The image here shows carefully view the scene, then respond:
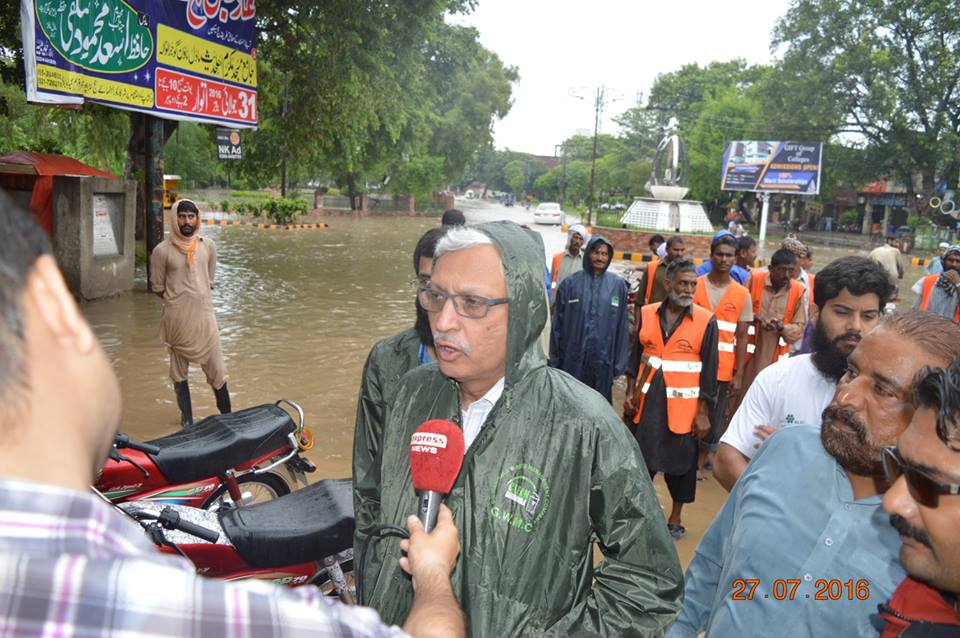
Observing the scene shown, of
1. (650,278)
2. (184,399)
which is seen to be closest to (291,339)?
(184,399)

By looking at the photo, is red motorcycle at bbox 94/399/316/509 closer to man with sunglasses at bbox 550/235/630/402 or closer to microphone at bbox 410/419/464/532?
microphone at bbox 410/419/464/532

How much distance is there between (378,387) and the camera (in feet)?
10.1

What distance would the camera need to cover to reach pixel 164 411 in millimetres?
6754

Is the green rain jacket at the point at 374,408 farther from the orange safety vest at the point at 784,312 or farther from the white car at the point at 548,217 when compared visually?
the white car at the point at 548,217

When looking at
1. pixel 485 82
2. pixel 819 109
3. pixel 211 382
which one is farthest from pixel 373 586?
pixel 485 82

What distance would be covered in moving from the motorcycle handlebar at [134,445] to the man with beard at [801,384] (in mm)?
2597

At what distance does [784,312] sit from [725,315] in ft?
2.81

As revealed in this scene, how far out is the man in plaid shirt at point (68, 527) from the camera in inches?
28.3

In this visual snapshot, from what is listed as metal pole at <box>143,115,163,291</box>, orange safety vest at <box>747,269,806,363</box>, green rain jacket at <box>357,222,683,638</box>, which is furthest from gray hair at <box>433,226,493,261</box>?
metal pole at <box>143,115,163,291</box>

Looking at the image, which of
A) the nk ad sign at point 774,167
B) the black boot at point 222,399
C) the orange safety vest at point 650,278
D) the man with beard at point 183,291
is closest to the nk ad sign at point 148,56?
the man with beard at point 183,291

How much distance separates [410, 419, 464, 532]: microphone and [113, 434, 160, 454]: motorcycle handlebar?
2.17m

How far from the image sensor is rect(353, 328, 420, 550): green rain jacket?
2338 millimetres

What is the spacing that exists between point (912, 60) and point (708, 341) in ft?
123

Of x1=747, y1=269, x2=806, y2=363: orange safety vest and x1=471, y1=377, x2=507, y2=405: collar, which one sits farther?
x1=747, y1=269, x2=806, y2=363: orange safety vest
